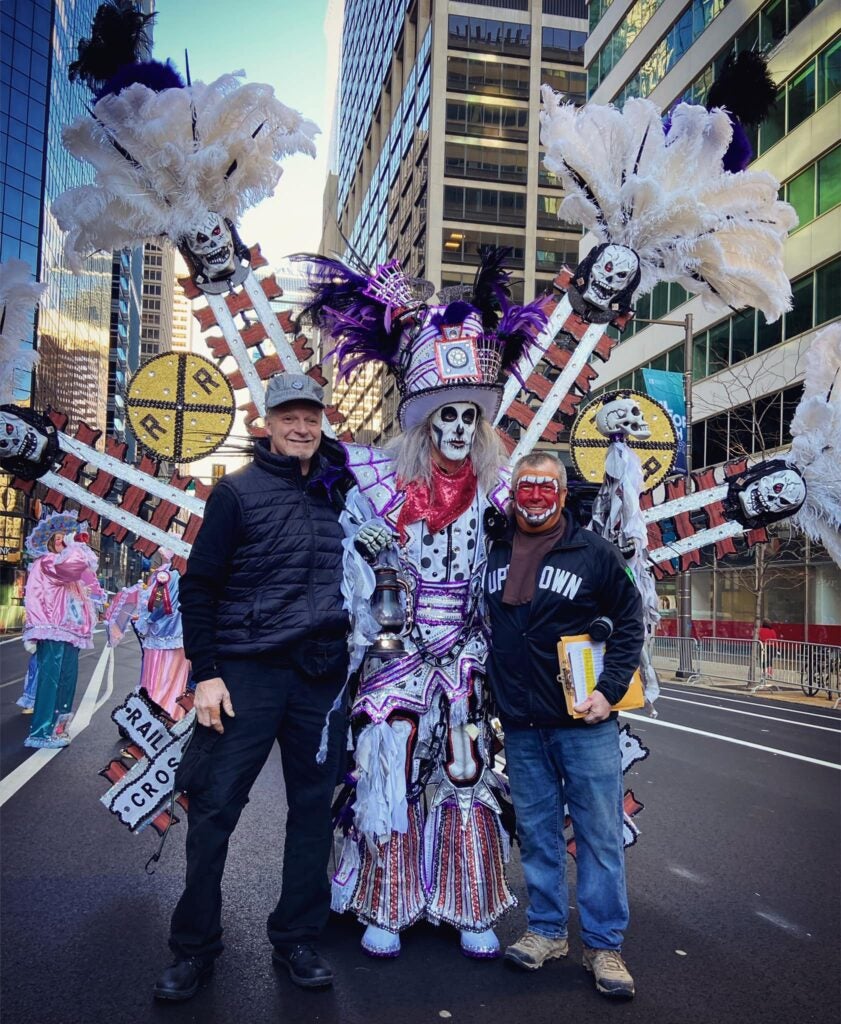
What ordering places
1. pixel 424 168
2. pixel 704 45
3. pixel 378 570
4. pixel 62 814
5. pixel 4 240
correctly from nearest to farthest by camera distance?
pixel 378 570, pixel 62 814, pixel 704 45, pixel 4 240, pixel 424 168

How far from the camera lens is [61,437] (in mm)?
4855

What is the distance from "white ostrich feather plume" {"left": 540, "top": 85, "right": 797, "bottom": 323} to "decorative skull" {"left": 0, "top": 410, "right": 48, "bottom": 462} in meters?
3.03

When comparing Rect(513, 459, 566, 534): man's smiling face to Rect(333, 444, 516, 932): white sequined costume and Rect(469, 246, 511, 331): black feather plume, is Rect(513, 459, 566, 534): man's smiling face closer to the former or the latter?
Rect(333, 444, 516, 932): white sequined costume

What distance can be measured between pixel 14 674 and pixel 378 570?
1474 cm

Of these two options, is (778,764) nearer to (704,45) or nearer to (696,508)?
(696,508)

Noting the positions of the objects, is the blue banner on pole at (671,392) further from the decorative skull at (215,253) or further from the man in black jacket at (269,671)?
the man in black jacket at (269,671)

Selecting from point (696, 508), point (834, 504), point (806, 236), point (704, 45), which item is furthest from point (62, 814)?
point (704, 45)

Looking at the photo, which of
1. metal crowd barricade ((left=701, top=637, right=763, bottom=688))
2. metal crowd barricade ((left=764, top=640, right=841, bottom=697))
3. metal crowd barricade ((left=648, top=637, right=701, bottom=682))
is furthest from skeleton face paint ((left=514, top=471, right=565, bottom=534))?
metal crowd barricade ((left=701, top=637, right=763, bottom=688))

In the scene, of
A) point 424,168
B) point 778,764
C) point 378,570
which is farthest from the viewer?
point 424,168

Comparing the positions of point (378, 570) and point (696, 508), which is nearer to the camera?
point (378, 570)

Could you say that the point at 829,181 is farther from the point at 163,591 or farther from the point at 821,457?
the point at 821,457

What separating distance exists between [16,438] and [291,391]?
1828 millimetres

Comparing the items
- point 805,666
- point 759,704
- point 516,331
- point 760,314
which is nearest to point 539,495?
→ point 516,331

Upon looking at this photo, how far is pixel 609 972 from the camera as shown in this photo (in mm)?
3363
